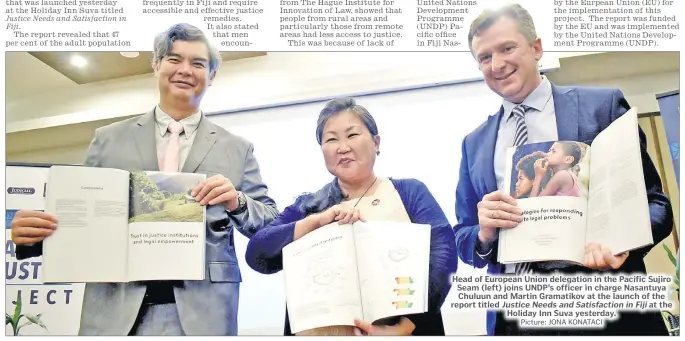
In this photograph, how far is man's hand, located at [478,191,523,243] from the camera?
2277 millimetres

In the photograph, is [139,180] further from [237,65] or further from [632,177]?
[632,177]

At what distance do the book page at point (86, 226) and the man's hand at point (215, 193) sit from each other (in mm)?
282

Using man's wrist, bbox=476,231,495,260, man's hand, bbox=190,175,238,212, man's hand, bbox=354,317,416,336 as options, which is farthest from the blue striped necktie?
man's hand, bbox=190,175,238,212

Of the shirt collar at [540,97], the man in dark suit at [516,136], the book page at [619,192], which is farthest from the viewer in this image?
the shirt collar at [540,97]

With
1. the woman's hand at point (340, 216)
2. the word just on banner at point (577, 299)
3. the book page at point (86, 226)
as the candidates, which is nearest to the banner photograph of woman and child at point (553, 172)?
the word just on banner at point (577, 299)

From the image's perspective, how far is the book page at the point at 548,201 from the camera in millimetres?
2246

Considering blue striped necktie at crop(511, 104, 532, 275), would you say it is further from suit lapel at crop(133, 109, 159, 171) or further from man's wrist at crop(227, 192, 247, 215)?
suit lapel at crop(133, 109, 159, 171)

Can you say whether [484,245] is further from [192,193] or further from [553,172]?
[192,193]

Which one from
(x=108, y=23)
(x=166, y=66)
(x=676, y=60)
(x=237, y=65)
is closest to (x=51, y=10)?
(x=108, y=23)

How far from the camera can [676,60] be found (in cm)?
248

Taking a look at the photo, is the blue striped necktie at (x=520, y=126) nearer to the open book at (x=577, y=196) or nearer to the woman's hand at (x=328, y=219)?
the open book at (x=577, y=196)

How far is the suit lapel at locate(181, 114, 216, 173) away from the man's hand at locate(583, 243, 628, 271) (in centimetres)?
150

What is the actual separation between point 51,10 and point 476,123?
1.80m

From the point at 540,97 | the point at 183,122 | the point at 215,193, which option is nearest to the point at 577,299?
the point at 540,97
